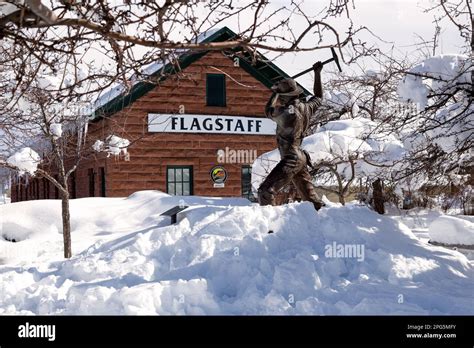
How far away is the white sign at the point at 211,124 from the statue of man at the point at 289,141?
31.1 ft

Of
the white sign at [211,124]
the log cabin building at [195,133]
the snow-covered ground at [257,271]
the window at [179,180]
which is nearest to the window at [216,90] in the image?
the log cabin building at [195,133]

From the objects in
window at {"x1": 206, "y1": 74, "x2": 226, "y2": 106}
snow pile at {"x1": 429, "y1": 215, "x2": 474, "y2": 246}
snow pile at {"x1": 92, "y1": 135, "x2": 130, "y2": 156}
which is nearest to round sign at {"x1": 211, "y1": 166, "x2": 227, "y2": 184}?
window at {"x1": 206, "y1": 74, "x2": 226, "y2": 106}

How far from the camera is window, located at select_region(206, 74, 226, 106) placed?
18.4m

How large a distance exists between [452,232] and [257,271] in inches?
275

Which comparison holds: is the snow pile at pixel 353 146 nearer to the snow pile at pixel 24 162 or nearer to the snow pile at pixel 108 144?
the snow pile at pixel 108 144

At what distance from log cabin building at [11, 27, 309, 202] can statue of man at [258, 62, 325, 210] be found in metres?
8.79

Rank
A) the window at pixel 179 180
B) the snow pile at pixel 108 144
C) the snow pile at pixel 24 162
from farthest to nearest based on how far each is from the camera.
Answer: the window at pixel 179 180, the snow pile at pixel 108 144, the snow pile at pixel 24 162

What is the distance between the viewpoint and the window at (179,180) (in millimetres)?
17797

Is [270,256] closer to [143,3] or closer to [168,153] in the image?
[143,3]

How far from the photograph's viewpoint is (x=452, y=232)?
11.3 m

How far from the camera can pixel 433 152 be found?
8.38 metres

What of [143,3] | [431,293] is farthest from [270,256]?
[143,3]

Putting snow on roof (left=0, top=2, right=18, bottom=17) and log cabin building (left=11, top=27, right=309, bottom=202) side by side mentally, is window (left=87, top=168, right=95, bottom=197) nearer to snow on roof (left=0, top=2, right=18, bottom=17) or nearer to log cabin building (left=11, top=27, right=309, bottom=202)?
log cabin building (left=11, top=27, right=309, bottom=202)
